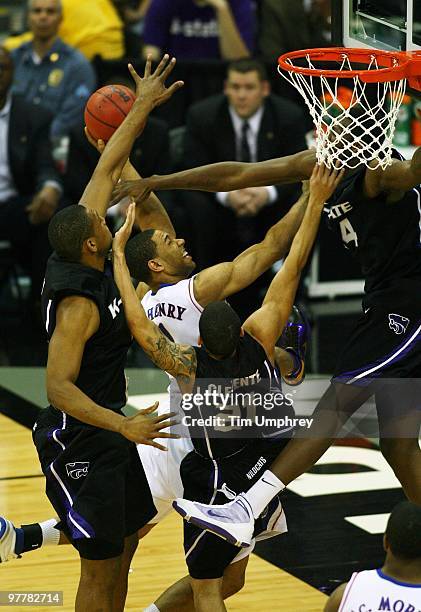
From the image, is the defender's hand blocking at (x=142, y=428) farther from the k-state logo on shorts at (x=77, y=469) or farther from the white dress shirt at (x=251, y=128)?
the white dress shirt at (x=251, y=128)

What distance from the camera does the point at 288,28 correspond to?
1298cm

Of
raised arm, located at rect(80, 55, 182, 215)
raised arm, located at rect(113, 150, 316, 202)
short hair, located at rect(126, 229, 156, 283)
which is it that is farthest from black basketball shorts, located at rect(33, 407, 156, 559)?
raised arm, located at rect(113, 150, 316, 202)

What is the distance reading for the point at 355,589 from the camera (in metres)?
4.47

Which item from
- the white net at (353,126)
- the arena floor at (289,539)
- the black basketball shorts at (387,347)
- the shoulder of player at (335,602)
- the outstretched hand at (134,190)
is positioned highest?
the white net at (353,126)

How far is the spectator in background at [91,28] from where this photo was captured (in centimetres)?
1281

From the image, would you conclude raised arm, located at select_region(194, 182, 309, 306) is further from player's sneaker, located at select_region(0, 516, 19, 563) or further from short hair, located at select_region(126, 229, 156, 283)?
player's sneaker, located at select_region(0, 516, 19, 563)

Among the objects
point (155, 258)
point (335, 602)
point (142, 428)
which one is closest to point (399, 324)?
point (155, 258)

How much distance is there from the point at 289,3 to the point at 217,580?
8383 millimetres

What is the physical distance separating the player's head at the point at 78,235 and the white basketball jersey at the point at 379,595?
6.02 feet

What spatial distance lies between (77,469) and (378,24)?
8.70 feet

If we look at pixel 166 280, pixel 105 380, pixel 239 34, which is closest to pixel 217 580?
pixel 105 380

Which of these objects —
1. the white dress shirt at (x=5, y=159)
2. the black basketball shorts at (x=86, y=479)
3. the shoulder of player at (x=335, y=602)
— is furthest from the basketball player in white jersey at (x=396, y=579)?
the white dress shirt at (x=5, y=159)

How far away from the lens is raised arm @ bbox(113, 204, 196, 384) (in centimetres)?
553

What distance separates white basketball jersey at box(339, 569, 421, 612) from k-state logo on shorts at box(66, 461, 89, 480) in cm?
148
